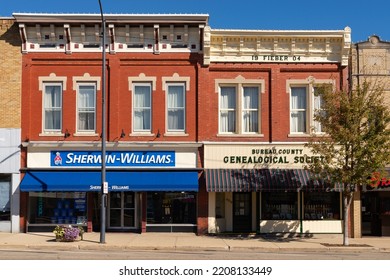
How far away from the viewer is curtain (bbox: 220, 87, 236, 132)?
25.0 m

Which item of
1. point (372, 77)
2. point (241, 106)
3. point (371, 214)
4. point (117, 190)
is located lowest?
point (371, 214)

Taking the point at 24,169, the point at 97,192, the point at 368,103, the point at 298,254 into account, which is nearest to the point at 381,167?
the point at 368,103

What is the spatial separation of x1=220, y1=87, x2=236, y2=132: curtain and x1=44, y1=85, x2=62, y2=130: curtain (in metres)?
7.53

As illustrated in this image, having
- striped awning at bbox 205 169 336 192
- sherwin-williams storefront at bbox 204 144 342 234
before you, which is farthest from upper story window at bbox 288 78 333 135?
striped awning at bbox 205 169 336 192

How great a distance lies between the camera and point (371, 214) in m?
24.8

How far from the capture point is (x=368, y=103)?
2058 centimetres

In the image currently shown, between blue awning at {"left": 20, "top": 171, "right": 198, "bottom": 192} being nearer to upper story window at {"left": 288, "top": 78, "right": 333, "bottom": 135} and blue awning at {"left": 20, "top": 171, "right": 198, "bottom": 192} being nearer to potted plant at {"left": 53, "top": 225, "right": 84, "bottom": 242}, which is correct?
potted plant at {"left": 53, "top": 225, "right": 84, "bottom": 242}

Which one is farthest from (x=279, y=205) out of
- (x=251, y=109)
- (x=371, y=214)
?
(x=251, y=109)

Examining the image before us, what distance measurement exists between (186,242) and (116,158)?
5383 mm

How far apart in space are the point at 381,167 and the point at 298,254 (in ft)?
16.4

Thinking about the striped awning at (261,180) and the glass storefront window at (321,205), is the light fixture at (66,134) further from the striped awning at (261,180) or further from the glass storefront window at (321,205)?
the glass storefront window at (321,205)

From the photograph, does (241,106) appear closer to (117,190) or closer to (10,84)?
(117,190)

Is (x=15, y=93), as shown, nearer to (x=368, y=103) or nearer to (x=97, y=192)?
(x=97, y=192)

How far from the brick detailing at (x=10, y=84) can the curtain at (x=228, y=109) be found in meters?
9.37
